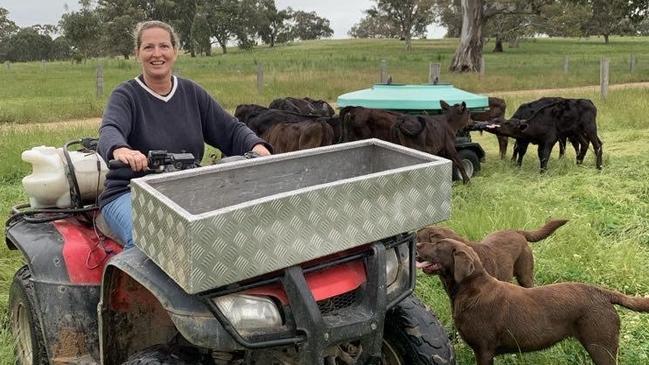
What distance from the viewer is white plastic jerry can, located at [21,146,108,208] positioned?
384cm

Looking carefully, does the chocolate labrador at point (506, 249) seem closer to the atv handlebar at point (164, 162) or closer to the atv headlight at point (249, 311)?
the atv handlebar at point (164, 162)

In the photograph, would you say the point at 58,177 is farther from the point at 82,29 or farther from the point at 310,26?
the point at 310,26

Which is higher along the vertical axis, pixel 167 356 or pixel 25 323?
pixel 167 356

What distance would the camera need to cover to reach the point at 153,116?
3857mm

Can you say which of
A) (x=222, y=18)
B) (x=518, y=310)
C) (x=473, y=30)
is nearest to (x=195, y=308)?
(x=518, y=310)

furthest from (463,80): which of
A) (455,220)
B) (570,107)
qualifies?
(455,220)

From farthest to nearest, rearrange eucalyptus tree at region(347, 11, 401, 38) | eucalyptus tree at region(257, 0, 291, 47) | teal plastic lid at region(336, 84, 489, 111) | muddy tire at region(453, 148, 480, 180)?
eucalyptus tree at region(347, 11, 401, 38)
eucalyptus tree at region(257, 0, 291, 47)
teal plastic lid at region(336, 84, 489, 111)
muddy tire at region(453, 148, 480, 180)

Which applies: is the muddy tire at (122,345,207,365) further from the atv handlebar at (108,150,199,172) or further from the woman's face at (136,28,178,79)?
the woman's face at (136,28,178,79)

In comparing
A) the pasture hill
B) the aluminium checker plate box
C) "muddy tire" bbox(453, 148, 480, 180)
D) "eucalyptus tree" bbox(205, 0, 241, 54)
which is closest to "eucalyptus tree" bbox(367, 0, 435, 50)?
"eucalyptus tree" bbox(205, 0, 241, 54)

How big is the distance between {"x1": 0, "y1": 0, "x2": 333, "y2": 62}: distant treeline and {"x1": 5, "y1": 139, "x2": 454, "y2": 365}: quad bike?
5966 cm

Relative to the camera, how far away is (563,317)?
395 centimetres

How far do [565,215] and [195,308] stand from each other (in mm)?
5511

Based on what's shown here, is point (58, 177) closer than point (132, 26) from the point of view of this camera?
Yes

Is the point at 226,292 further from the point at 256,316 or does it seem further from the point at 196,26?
the point at 196,26
